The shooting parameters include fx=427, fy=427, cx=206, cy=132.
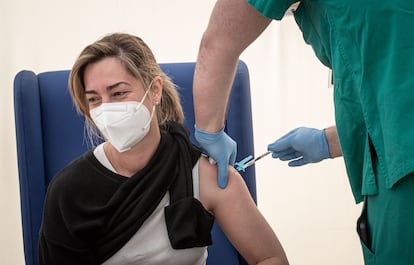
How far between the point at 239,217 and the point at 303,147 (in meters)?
0.28

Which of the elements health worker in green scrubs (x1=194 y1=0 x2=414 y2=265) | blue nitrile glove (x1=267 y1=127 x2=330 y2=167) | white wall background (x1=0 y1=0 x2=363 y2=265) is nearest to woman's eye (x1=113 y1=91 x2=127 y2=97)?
health worker in green scrubs (x1=194 y1=0 x2=414 y2=265)

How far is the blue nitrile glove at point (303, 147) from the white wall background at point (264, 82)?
0.98 meters

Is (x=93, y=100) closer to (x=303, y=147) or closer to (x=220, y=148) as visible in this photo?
(x=220, y=148)

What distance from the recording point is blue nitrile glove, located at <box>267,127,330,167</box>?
1.25 meters

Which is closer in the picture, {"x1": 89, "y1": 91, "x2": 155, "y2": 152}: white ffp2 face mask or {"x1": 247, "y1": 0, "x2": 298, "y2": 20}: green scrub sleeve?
{"x1": 247, "y1": 0, "x2": 298, "y2": 20}: green scrub sleeve

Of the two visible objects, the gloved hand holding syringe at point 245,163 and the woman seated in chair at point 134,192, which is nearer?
the woman seated in chair at point 134,192

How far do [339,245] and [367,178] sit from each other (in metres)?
1.65

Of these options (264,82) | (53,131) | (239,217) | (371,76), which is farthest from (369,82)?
(264,82)

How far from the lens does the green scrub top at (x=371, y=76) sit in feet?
2.51

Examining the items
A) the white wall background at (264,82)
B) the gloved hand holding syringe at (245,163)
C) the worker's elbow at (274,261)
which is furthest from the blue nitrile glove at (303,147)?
the white wall background at (264,82)

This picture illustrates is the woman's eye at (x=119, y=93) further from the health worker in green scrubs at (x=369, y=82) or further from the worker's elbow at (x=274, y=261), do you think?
the worker's elbow at (x=274, y=261)

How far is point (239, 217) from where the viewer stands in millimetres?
1237

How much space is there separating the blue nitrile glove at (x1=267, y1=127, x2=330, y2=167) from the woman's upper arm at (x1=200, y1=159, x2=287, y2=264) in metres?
0.18

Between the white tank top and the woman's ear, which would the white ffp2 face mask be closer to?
the woman's ear
